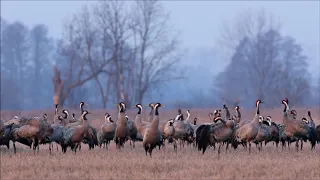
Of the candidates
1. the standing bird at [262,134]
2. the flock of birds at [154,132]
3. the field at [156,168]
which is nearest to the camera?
→ the field at [156,168]

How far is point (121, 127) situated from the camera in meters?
26.6

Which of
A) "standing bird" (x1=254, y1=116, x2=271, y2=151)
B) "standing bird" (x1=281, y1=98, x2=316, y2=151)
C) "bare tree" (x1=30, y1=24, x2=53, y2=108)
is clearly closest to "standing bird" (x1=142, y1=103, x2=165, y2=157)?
"standing bird" (x1=254, y1=116, x2=271, y2=151)

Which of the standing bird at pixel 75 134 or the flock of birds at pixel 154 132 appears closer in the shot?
the flock of birds at pixel 154 132

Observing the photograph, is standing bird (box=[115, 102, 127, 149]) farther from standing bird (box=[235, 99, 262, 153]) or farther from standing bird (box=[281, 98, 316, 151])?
standing bird (box=[281, 98, 316, 151])

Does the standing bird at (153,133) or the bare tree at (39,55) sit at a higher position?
the bare tree at (39,55)

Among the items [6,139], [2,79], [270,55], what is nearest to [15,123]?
[6,139]

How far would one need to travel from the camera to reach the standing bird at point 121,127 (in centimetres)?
2639

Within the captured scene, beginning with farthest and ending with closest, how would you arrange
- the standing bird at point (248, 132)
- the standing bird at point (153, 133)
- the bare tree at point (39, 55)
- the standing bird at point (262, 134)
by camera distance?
the bare tree at point (39, 55) → the standing bird at point (262, 134) → the standing bird at point (248, 132) → the standing bird at point (153, 133)

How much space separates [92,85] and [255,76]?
37013 millimetres

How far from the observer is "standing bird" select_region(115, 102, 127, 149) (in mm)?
26391

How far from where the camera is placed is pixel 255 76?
99625 mm

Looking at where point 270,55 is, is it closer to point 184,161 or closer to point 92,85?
point 92,85

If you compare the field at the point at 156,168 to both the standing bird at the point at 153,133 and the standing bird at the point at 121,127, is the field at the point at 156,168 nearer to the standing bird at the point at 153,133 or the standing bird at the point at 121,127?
the standing bird at the point at 153,133

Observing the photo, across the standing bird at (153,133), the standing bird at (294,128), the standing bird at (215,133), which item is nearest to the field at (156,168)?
the standing bird at (153,133)
